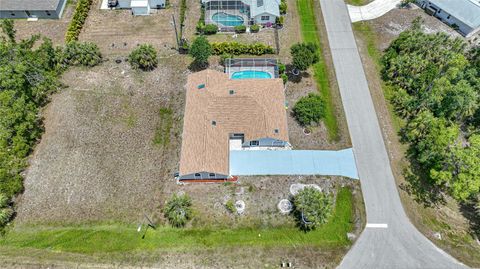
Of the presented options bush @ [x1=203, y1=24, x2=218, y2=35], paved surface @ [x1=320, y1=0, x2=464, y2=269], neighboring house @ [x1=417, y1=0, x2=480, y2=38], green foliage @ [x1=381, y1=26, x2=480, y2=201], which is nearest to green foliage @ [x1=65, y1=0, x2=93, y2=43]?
bush @ [x1=203, y1=24, x2=218, y2=35]

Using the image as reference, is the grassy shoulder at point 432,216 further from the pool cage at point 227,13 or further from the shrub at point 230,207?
the pool cage at point 227,13

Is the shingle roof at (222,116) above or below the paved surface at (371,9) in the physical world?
below

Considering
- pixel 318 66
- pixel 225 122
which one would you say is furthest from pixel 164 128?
pixel 318 66

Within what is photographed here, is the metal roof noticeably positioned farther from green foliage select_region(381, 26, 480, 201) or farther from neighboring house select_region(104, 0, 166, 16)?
neighboring house select_region(104, 0, 166, 16)

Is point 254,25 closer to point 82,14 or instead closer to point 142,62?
point 142,62

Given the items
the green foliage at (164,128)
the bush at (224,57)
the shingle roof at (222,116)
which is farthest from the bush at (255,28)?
the green foliage at (164,128)
